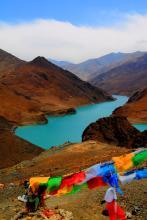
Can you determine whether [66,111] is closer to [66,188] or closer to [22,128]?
[22,128]

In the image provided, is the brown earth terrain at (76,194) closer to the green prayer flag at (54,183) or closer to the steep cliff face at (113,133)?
the green prayer flag at (54,183)

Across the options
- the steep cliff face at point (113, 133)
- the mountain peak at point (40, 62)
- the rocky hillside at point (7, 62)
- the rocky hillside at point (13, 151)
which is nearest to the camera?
the rocky hillside at point (13, 151)

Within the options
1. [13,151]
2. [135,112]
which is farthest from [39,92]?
[13,151]

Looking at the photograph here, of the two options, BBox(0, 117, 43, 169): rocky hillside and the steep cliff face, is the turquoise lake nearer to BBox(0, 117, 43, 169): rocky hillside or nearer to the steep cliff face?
the steep cliff face

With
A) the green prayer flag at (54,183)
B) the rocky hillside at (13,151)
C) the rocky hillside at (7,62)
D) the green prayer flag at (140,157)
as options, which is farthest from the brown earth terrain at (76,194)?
the rocky hillside at (7,62)

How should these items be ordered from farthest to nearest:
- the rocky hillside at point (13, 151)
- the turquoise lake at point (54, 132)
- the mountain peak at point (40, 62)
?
the mountain peak at point (40, 62) → the turquoise lake at point (54, 132) → the rocky hillside at point (13, 151)

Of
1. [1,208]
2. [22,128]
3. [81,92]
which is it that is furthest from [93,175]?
[81,92]
